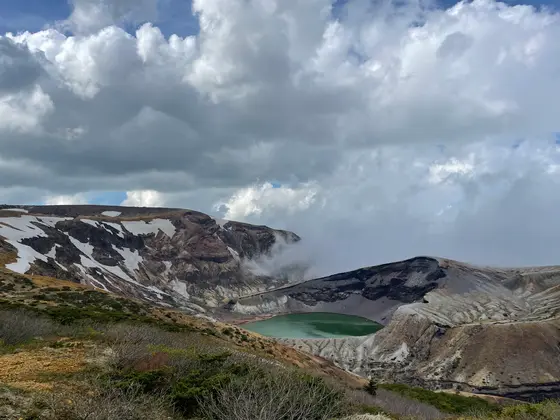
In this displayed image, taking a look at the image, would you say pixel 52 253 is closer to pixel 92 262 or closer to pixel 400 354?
pixel 92 262

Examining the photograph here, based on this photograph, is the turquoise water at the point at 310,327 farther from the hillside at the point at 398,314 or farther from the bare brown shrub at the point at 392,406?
the bare brown shrub at the point at 392,406

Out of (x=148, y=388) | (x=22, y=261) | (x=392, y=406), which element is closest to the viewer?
(x=148, y=388)

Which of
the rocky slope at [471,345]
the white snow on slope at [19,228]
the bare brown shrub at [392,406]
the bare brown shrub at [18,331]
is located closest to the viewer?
the bare brown shrub at [392,406]

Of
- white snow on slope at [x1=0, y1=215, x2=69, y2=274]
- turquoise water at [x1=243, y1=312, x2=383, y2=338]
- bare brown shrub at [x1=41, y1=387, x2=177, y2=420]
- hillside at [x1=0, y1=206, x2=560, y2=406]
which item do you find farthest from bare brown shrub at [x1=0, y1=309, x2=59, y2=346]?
turquoise water at [x1=243, y1=312, x2=383, y2=338]

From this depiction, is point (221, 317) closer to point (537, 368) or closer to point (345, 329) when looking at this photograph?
point (345, 329)

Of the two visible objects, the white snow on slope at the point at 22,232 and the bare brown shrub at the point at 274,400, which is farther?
the white snow on slope at the point at 22,232

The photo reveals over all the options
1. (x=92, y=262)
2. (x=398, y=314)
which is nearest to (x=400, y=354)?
(x=398, y=314)

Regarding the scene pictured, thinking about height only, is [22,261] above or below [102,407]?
below

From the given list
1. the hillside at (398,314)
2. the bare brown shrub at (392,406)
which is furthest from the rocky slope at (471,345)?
the bare brown shrub at (392,406)
